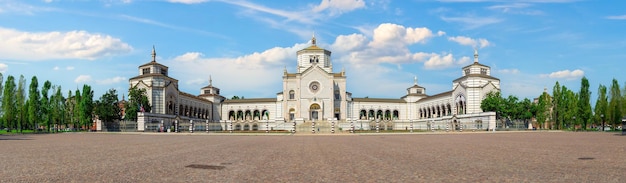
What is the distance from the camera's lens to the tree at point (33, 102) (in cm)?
6850

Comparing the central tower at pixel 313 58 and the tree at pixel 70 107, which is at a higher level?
the central tower at pixel 313 58

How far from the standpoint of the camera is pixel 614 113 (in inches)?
2968

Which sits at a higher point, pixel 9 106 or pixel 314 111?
pixel 9 106

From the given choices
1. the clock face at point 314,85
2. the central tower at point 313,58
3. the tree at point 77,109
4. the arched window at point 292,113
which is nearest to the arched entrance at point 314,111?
the clock face at point 314,85

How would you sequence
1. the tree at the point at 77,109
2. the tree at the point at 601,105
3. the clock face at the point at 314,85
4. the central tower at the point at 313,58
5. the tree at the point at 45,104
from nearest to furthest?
the tree at the point at 45,104
the tree at the point at 601,105
the tree at the point at 77,109
the clock face at the point at 314,85
the central tower at the point at 313,58

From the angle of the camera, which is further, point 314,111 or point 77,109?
point 314,111

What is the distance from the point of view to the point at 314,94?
90.6 metres

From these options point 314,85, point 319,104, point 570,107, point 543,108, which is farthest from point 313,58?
point 570,107

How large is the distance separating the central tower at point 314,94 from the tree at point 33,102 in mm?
39760

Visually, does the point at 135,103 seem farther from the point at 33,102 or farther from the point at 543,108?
the point at 543,108

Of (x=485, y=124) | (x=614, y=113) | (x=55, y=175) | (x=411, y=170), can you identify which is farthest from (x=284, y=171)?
(x=614, y=113)

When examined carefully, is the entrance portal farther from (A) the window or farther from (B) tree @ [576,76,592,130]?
(B) tree @ [576,76,592,130]

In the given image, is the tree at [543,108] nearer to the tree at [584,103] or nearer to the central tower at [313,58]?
the tree at [584,103]

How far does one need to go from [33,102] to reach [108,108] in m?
9.74
